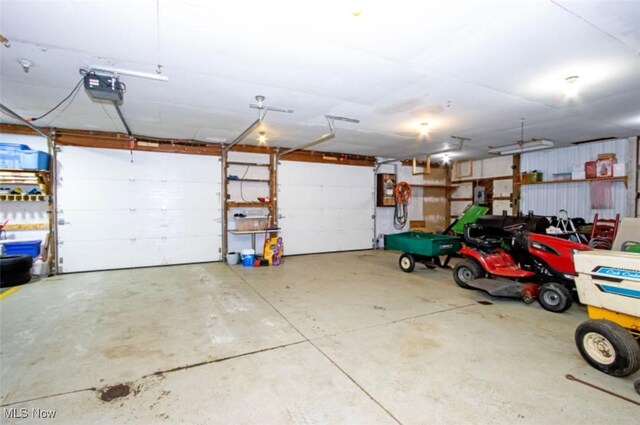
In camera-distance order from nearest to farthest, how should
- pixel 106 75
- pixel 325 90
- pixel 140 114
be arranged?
pixel 106 75
pixel 325 90
pixel 140 114

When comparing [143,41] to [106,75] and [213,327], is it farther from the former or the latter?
[213,327]

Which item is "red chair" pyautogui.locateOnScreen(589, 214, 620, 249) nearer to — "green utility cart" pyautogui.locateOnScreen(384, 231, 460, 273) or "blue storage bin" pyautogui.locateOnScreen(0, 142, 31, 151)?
"green utility cart" pyautogui.locateOnScreen(384, 231, 460, 273)

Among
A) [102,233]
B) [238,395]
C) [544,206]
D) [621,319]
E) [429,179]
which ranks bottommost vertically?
[238,395]

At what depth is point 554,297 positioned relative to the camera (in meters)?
3.57

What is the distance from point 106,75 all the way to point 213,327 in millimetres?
2869

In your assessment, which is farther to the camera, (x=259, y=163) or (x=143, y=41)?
(x=259, y=163)

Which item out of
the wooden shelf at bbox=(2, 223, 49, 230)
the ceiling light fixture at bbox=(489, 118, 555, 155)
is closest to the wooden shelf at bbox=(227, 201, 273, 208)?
the wooden shelf at bbox=(2, 223, 49, 230)

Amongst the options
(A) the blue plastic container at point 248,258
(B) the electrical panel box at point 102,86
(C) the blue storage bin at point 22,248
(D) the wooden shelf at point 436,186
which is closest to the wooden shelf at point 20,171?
(C) the blue storage bin at point 22,248

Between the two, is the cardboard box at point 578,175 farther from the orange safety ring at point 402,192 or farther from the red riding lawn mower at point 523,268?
the orange safety ring at point 402,192

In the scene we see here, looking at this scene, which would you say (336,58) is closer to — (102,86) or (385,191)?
(102,86)

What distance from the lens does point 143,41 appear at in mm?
2502

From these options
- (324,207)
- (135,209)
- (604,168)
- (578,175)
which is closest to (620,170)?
(604,168)

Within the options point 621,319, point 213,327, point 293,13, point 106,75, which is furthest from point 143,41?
point 621,319

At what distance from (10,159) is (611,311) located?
8.01 m
